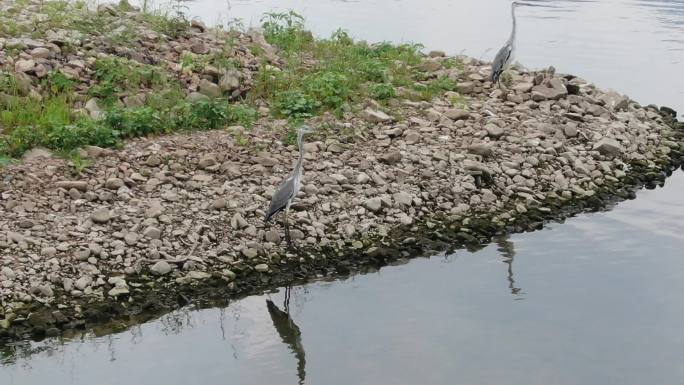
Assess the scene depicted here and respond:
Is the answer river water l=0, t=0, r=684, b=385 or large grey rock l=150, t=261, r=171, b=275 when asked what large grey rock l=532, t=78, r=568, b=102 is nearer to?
river water l=0, t=0, r=684, b=385

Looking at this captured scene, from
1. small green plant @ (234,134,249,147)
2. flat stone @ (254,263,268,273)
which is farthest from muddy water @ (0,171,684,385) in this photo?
small green plant @ (234,134,249,147)

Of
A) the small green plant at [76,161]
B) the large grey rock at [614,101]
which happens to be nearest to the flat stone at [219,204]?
the small green plant at [76,161]

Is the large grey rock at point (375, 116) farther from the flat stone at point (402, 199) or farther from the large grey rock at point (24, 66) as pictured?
the large grey rock at point (24, 66)

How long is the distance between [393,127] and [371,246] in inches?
135

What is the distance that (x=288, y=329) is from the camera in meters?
10.1

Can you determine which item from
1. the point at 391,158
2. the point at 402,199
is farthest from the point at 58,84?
the point at 402,199

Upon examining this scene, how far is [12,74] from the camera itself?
13.5 meters

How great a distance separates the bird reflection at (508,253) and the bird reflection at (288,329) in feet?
10.6

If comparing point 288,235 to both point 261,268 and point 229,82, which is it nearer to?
point 261,268

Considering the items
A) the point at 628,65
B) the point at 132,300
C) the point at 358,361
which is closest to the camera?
the point at 358,361

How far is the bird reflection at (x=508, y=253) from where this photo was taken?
37.5 ft

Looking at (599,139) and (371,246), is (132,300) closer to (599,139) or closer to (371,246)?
(371,246)

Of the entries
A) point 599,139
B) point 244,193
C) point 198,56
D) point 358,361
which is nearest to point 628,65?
point 599,139

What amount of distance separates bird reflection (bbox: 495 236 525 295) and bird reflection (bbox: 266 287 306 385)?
324cm
